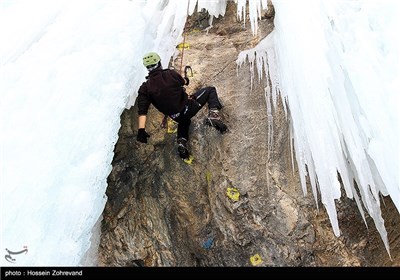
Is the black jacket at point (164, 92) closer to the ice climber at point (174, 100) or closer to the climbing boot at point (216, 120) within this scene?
the ice climber at point (174, 100)

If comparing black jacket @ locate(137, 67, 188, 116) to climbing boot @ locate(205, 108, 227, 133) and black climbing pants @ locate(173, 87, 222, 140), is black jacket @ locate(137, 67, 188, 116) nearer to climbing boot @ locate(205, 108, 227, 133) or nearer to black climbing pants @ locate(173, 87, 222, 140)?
black climbing pants @ locate(173, 87, 222, 140)

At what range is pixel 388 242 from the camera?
4297 mm

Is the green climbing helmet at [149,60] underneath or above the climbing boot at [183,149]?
above

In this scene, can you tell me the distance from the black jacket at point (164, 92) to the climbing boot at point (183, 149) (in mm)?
356

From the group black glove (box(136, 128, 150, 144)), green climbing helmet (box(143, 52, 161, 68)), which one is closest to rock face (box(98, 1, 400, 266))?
black glove (box(136, 128, 150, 144))

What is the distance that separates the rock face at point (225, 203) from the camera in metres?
4.32

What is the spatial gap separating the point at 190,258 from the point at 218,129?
1581 millimetres

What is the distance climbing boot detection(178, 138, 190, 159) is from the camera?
196 inches

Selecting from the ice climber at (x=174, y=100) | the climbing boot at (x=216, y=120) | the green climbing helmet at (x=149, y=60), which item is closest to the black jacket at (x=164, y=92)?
the ice climber at (x=174, y=100)

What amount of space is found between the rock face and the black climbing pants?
14 cm

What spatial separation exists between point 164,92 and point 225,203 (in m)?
1.44

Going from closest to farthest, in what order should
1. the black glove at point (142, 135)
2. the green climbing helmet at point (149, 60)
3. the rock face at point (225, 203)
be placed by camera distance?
the rock face at point (225, 203) → the green climbing helmet at point (149, 60) → the black glove at point (142, 135)
